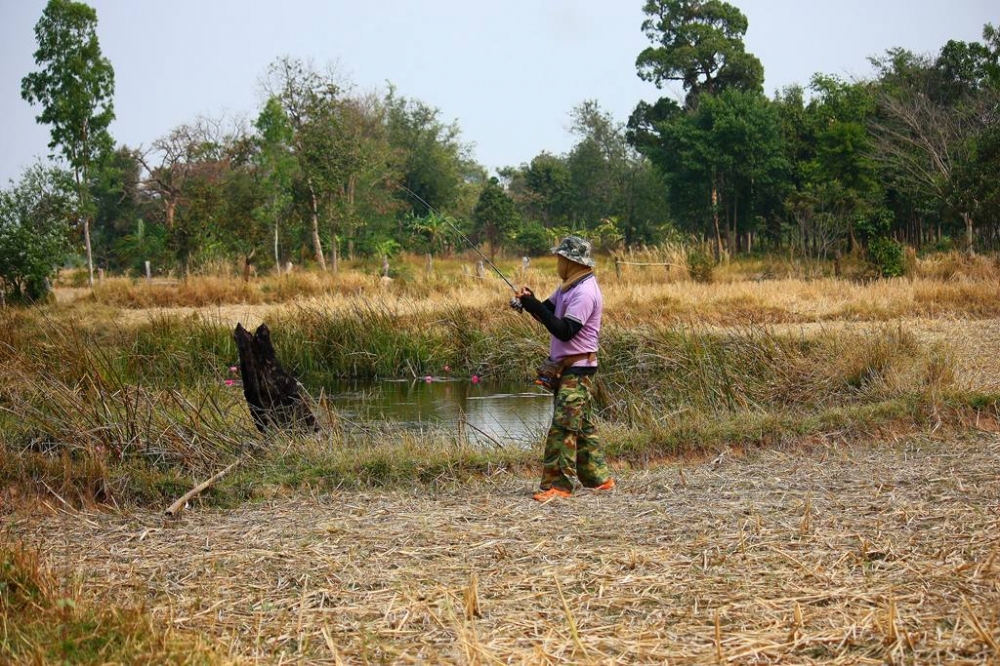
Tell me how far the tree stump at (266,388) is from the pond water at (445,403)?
2473 mm

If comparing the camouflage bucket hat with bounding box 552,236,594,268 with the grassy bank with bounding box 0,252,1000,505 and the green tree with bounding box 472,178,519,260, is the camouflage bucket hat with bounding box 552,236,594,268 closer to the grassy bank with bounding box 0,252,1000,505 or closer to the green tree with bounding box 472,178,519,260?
the grassy bank with bounding box 0,252,1000,505

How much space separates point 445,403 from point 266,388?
563 centimetres

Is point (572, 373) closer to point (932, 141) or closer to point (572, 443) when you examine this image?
point (572, 443)

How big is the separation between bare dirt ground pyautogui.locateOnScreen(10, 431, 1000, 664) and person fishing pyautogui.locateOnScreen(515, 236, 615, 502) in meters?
0.22

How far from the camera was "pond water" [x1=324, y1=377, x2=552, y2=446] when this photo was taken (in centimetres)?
1199

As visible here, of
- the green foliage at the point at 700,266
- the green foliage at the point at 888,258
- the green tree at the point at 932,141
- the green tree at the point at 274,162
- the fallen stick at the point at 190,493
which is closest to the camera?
the fallen stick at the point at 190,493

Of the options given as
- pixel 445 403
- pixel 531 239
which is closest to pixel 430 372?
pixel 445 403

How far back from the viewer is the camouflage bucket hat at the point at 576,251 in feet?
20.8

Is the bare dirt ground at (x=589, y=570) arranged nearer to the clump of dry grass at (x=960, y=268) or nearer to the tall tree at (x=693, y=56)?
Result: the clump of dry grass at (x=960, y=268)

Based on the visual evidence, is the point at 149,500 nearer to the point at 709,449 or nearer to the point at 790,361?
the point at 709,449

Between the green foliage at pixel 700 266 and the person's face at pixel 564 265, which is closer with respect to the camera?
the person's face at pixel 564 265

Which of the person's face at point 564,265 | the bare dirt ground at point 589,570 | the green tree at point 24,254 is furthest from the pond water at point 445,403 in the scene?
the green tree at point 24,254

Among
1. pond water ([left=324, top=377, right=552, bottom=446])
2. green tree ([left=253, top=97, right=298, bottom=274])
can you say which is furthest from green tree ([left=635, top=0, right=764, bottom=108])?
pond water ([left=324, top=377, right=552, bottom=446])

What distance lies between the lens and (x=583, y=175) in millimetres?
60688
